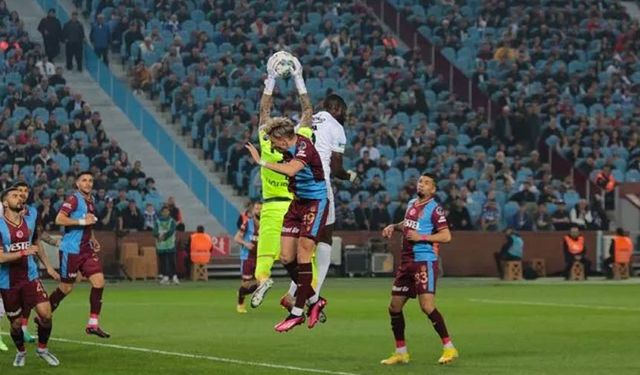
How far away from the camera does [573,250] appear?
43156mm

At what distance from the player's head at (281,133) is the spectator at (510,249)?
2560cm

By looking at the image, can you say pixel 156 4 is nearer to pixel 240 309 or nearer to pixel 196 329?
pixel 240 309

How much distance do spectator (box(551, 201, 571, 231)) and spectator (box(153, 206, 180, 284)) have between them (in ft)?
36.5

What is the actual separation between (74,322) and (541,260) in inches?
852

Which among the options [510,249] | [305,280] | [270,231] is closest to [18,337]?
[305,280]

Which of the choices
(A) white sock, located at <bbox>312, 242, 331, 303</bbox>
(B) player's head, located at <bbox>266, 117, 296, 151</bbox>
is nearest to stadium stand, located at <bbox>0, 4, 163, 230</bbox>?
(A) white sock, located at <bbox>312, 242, 331, 303</bbox>

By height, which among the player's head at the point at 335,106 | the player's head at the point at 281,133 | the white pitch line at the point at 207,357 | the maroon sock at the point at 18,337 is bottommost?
the white pitch line at the point at 207,357

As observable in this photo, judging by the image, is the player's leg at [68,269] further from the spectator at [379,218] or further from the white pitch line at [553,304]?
the spectator at [379,218]

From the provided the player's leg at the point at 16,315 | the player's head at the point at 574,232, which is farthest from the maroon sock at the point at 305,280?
the player's head at the point at 574,232

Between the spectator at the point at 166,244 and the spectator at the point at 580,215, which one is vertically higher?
the spectator at the point at 580,215

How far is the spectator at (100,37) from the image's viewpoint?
157 ft

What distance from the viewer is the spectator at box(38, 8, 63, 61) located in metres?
47.6

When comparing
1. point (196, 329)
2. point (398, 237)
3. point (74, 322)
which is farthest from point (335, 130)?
point (398, 237)

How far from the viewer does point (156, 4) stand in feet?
167
